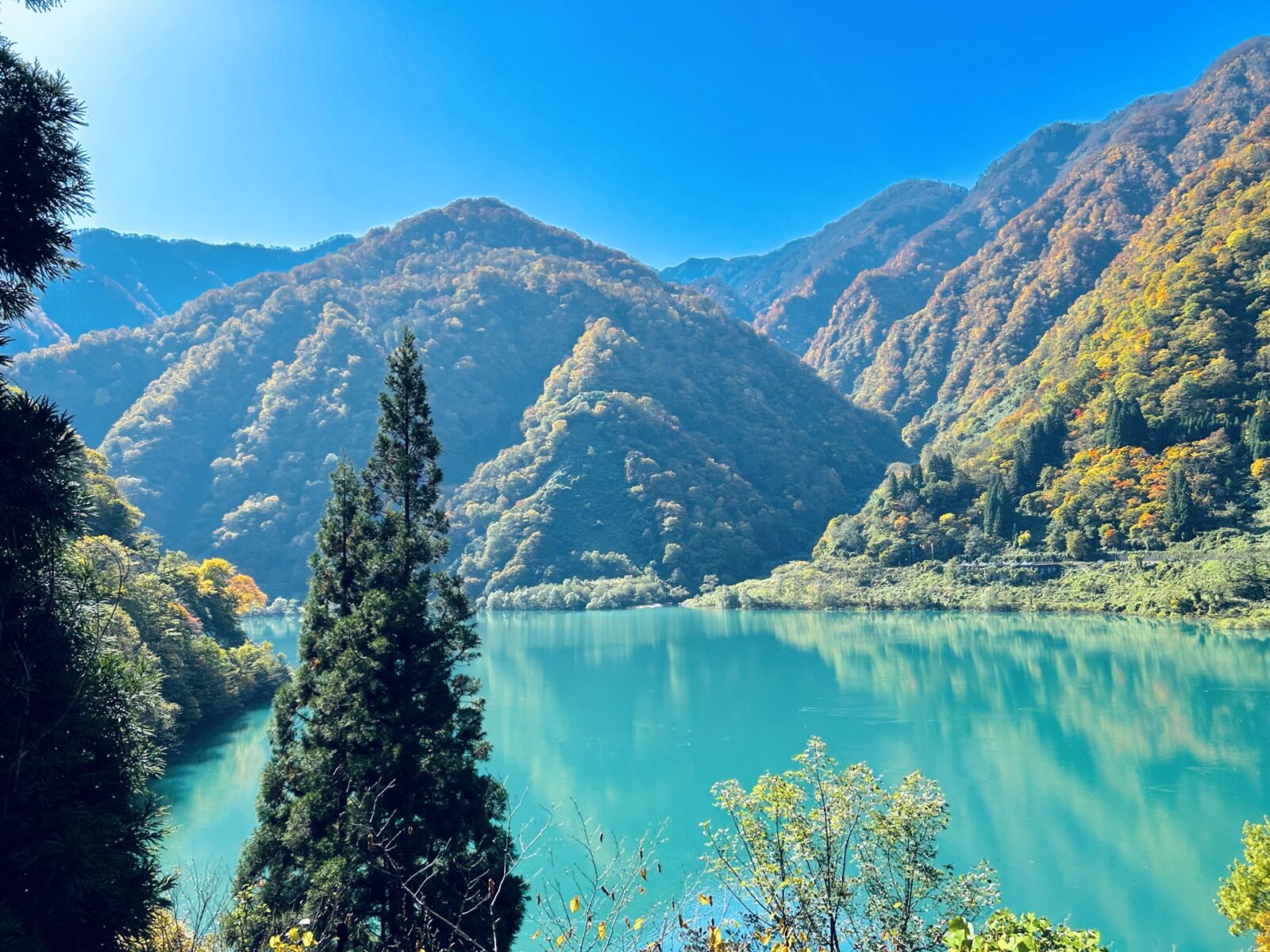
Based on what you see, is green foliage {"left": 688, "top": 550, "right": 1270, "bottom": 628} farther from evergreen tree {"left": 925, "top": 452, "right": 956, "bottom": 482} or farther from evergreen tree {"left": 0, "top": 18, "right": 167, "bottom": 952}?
evergreen tree {"left": 0, "top": 18, "right": 167, "bottom": 952}

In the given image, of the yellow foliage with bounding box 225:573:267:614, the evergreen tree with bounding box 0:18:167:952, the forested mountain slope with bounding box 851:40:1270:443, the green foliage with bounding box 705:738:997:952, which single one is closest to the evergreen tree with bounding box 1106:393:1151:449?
the forested mountain slope with bounding box 851:40:1270:443

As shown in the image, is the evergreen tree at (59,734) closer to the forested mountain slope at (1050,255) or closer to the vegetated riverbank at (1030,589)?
the vegetated riverbank at (1030,589)

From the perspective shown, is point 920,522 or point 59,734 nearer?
point 59,734

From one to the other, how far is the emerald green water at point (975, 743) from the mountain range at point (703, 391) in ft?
78.8

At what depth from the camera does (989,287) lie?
468 ft

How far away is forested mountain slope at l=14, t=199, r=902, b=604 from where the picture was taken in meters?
96.8

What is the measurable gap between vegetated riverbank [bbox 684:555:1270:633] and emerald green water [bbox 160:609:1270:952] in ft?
8.22

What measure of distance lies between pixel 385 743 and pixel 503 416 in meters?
120

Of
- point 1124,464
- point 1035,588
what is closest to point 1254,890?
point 1035,588

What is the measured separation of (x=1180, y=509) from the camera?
51906mm

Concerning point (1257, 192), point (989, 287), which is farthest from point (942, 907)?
point (989, 287)

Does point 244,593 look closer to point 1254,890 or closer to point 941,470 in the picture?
point 1254,890

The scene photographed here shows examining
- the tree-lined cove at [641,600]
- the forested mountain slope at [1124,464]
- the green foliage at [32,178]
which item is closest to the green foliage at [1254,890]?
the tree-lined cove at [641,600]

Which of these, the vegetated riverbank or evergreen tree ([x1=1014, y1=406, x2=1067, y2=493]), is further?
evergreen tree ([x1=1014, y1=406, x2=1067, y2=493])
